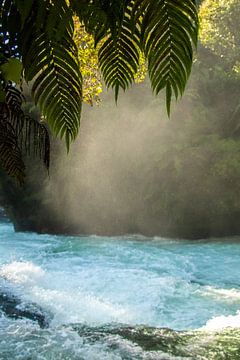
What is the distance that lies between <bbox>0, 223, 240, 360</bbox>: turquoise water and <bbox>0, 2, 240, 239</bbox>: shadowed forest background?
194 centimetres

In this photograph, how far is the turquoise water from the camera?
19.1ft

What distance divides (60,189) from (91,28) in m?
18.2

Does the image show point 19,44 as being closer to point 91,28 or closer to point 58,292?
point 91,28

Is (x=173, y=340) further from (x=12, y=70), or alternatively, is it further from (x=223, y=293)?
(x=12, y=70)

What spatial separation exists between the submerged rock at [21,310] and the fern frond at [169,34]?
20.1 ft

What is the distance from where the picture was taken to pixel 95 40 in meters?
1.71

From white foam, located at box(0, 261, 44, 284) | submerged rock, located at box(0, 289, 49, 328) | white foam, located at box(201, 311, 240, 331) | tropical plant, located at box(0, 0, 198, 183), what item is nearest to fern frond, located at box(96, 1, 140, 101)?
tropical plant, located at box(0, 0, 198, 183)

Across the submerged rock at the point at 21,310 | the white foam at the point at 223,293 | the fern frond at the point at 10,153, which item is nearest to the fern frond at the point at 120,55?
the fern frond at the point at 10,153

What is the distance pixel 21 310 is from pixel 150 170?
35.6 feet

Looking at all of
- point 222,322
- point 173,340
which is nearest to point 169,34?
point 173,340

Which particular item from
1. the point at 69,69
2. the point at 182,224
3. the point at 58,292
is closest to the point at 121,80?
the point at 69,69

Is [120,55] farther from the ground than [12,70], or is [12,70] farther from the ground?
[120,55]

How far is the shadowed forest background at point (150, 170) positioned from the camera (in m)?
16.4

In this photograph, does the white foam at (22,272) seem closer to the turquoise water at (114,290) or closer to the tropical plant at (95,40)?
the turquoise water at (114,290)
